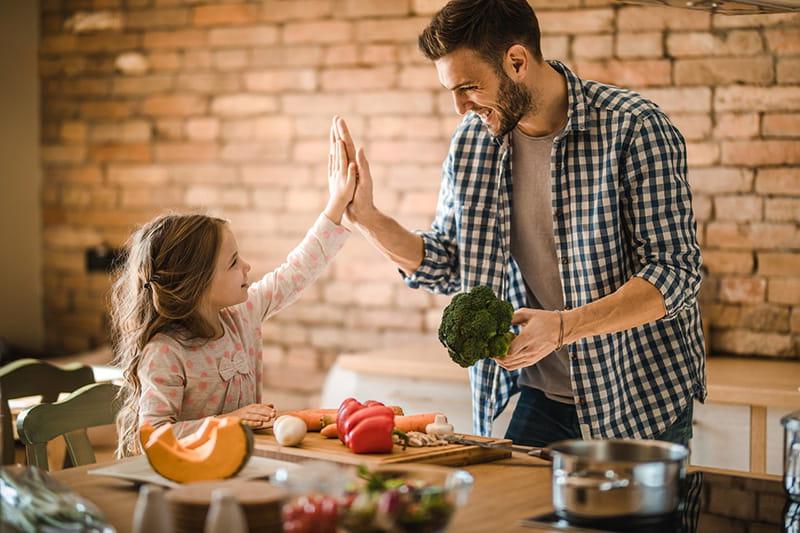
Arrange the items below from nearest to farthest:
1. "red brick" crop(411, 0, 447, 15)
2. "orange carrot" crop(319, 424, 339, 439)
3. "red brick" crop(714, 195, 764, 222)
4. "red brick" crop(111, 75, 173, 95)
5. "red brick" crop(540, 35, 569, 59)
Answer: "orange carrot" crop(319, 424, 339, 439) < "red brick" crop(714, 195, 764, 222) < "red brick" crop(540, 35, 569, 59) < "red brick" crop(411, 0, 447, 15) < "red brick" crop(111, 75, 173, 95)

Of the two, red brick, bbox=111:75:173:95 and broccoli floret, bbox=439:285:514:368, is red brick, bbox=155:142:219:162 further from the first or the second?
broccoli floret, bbox=439:285:514:368

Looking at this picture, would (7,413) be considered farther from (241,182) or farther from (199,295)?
(241,182)

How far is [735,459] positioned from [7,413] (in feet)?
6.77

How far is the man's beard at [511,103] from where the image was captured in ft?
7.82

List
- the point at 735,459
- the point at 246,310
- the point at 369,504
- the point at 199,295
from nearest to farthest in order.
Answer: the point at 369,504
the point at 199,295
the point at 246,310
the point at 735,459

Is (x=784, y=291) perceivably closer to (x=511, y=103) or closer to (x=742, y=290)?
(x=742, y=290)

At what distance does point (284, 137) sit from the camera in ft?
14.8

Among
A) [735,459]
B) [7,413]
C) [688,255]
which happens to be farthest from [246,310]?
[735,459]

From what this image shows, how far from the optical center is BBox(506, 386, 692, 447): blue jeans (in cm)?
245

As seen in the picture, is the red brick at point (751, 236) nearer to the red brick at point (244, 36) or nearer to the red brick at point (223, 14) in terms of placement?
the red brick at point (244, 36)

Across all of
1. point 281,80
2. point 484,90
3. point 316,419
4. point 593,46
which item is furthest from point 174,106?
point 316,419

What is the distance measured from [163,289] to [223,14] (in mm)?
2638

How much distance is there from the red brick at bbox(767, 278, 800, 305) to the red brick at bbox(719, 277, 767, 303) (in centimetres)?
2

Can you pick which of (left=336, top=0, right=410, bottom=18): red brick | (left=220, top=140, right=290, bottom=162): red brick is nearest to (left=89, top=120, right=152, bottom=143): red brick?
(left=220, top=140, right=290, bottom=162): red brick
